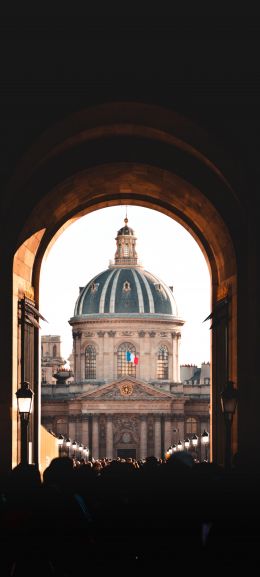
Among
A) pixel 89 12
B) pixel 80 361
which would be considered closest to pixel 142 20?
pixel 89 12

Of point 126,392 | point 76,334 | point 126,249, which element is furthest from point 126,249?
point 126,392

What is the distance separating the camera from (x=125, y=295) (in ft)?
575

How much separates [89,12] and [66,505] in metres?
10.7

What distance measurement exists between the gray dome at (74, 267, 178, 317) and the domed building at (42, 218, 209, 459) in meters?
0.13

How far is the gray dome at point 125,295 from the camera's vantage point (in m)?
174

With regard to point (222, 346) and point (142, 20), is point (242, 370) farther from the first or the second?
point (142, 20)

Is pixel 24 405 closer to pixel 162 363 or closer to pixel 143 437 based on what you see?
pixel 143 437

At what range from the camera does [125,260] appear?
181 metres

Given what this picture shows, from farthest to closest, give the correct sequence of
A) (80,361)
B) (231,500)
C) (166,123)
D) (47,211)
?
1. (80,361)
2. (47,211)
3. (166,123)
4. (231,500)

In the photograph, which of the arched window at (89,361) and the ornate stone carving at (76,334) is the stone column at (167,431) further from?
the ornate stone carving at (76,334)

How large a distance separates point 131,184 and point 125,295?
14413 centimetres

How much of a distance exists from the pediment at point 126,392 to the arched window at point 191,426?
5.88 meters

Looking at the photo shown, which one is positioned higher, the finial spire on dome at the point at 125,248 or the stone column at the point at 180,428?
the finial spire on dome at the point at 125,248

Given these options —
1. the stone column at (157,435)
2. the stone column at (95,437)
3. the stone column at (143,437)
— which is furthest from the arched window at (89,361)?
the stone column at (157,435)
